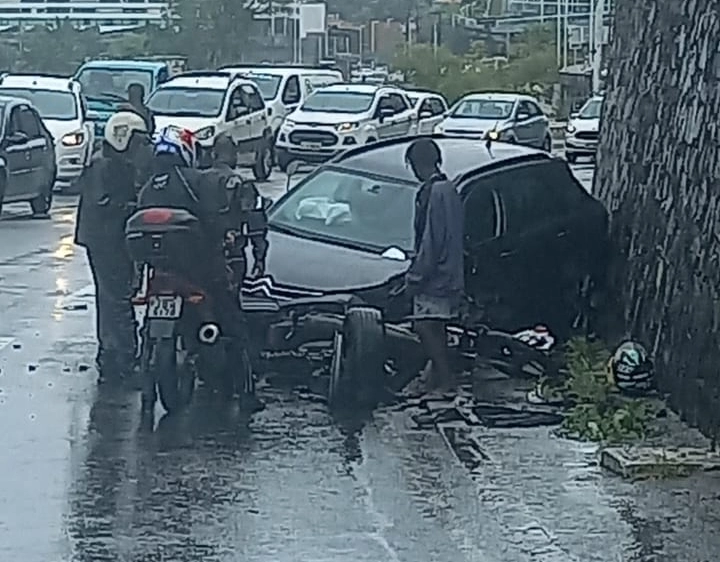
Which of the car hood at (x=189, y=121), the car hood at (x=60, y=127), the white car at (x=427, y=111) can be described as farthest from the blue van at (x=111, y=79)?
the white car at (x=427, y=111)

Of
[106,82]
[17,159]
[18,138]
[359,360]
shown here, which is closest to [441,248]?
[359,360]

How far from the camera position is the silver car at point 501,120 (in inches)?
1585

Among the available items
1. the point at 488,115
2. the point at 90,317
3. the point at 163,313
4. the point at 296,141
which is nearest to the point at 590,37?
the point at 488,115

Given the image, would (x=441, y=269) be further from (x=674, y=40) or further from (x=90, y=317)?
(x=90, y=317)

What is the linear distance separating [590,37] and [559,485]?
178 feet

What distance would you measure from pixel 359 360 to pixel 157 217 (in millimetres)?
1680

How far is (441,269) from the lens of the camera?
11867 mm

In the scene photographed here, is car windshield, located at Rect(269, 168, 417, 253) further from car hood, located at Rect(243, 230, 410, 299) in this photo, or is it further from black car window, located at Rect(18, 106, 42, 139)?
black car window, located at Rect(18, 106, 42, 139)

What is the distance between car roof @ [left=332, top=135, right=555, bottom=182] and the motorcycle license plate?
10.5 feet

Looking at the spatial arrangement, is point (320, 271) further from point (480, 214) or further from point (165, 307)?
point (165, 307)

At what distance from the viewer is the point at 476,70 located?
61.6m

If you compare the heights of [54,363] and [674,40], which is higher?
[674,40]

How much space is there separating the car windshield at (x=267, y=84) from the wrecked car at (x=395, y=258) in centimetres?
2501

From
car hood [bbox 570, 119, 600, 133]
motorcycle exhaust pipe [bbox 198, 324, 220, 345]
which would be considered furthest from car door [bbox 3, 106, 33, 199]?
car hood [bbox 570, 119, 600, 133]
